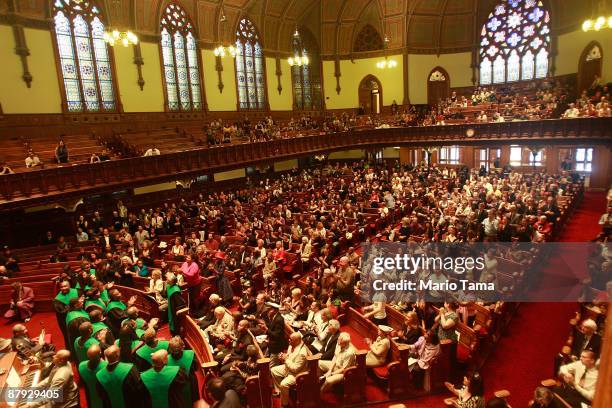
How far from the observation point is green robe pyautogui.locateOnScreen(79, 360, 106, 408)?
473cm

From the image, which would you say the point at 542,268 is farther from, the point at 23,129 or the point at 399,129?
the point at 23,129

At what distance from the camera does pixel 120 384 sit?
14.9 feet

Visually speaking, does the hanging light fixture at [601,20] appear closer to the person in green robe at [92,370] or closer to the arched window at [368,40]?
the arched window at [368,40]

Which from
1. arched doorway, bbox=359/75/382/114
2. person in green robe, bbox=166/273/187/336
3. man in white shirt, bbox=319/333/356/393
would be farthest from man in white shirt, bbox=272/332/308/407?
arched doorway, bbox=359/75/382/114

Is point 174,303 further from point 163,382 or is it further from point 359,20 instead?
point 359,20

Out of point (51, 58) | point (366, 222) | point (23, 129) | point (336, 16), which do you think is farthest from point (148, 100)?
point (336, 16)

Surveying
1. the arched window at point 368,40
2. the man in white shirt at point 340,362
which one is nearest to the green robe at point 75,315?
the man in white shirt at point 340,362

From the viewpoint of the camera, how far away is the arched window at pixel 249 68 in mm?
23750

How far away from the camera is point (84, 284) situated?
26.8ft

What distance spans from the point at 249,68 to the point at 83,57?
9534mm

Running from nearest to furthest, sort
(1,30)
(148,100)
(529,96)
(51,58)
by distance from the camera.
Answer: (1,30) → (51,58) → (148,100) → (529,96)

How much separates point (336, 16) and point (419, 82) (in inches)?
282

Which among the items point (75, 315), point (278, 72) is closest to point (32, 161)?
point (75, 315)

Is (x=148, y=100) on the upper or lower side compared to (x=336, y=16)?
lower
